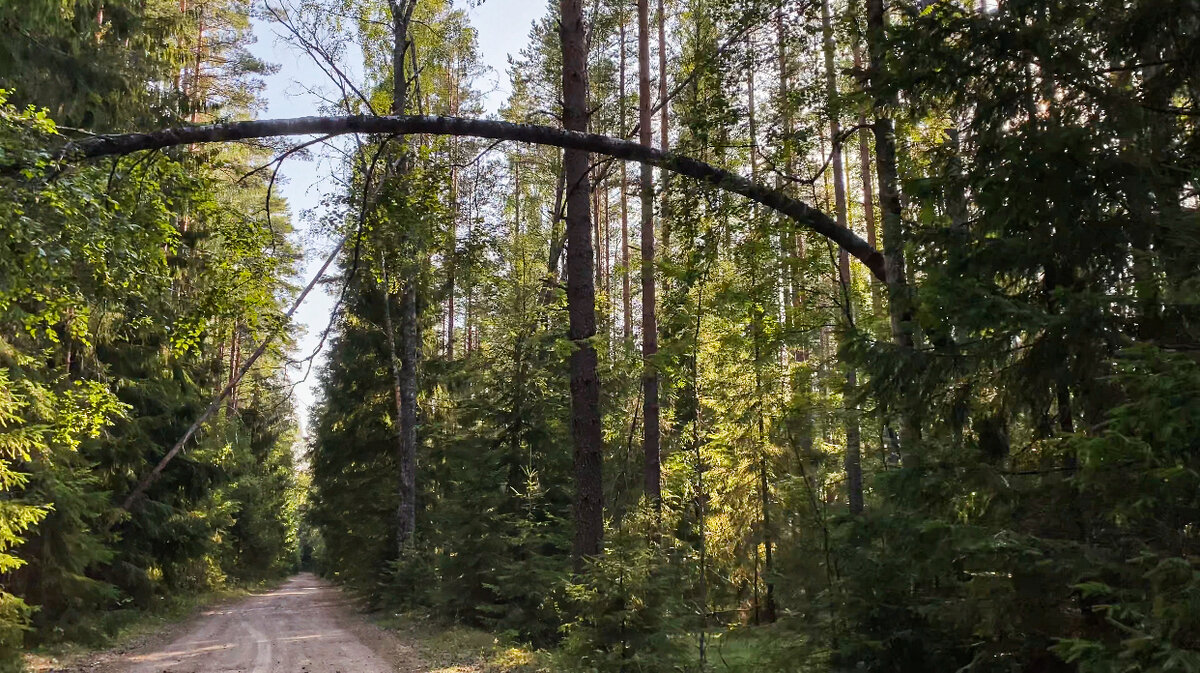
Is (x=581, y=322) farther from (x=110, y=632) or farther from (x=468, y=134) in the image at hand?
(x=110, y=632)

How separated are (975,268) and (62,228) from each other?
6.64 metres

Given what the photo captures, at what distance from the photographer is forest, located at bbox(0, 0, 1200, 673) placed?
12.7ft

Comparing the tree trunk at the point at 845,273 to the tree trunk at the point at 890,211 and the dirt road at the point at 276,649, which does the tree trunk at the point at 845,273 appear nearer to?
the tree trunk at the point at 890,211

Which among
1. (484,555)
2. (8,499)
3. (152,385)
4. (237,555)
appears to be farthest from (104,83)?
(237,555)

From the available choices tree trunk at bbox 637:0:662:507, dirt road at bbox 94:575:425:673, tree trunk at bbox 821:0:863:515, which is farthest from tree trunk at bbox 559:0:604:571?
tree trunk at bbox 637:0:662:507

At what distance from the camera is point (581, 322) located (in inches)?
341

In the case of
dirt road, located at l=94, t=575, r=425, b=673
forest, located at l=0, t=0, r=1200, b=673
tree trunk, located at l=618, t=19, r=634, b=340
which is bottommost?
dirt road, located at l=94, t=575, r=425, b=673

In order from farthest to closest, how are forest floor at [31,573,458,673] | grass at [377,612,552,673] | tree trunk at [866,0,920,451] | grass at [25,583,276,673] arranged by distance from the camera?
grass at [25,583,276,673], forest floor at [31,573,458,673], grass at [377,612,552,673], tree trunk at [866,0,920,451]

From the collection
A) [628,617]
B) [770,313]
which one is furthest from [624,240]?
[628,617]

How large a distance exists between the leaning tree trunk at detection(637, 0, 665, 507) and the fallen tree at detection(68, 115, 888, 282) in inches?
264

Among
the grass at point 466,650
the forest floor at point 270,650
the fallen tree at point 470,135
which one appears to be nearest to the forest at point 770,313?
the fallen tree at point 470,135

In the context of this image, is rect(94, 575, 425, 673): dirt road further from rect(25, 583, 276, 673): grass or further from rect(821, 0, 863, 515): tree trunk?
rect(821, 0, 863, 515): tree trunk

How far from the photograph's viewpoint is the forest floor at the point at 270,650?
34.2 feet

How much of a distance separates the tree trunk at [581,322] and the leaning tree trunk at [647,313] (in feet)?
13.7
